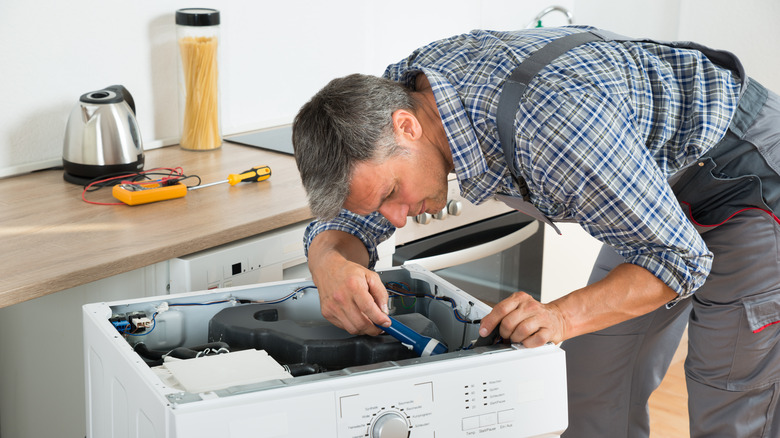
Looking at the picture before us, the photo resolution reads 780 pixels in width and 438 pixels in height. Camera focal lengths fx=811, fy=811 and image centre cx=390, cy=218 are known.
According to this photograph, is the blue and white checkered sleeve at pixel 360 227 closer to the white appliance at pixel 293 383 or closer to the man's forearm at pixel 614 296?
the white appliance at pixel 293 383

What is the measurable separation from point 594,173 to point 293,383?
0.48m

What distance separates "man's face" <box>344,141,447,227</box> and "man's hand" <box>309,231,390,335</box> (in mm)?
98

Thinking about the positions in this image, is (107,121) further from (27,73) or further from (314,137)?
(314,137)

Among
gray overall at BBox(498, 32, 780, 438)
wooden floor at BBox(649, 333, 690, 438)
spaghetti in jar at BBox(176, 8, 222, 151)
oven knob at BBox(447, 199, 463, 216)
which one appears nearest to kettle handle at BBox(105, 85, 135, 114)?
spaghetti in jar at BBox(176, 8, 222, 151)

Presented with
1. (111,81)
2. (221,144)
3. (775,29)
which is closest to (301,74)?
(221,144)

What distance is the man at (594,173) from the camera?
1091 mm

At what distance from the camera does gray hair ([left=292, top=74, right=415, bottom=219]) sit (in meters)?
1.11

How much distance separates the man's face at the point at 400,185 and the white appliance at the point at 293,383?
14 centimetres

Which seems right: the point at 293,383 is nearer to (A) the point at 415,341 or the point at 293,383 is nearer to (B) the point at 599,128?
(A) the point at 415,341

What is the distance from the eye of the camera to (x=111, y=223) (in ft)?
4.52

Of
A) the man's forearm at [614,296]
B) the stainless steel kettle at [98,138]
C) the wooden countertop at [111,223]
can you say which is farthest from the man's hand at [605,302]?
the stainless steel kettle at [98,138]

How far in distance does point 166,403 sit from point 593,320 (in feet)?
2.02

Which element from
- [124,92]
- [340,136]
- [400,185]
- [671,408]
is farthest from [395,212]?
[671,408]

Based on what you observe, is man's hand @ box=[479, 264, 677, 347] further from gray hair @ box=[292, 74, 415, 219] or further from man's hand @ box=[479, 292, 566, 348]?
gray hair @ box=[292, 74, 415, 219]
